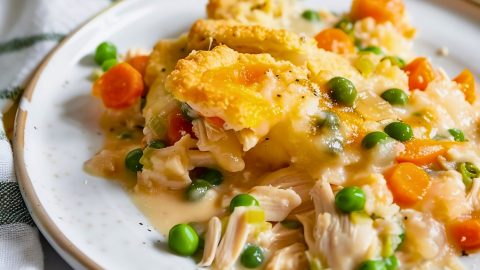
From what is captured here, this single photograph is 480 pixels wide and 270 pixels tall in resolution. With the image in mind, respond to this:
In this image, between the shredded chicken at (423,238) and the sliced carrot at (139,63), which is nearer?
the shredded chicken at (423,238)

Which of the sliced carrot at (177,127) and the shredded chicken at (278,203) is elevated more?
the sliced carrot at (177,127)

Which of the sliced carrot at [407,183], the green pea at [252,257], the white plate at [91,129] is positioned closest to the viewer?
the green pea at [252,257]

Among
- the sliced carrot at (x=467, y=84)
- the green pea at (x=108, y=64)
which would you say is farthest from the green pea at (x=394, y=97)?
the green pea at (x=108, y=64)

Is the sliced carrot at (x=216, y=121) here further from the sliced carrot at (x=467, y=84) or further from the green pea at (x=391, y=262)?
the sliced carrot at (x=467, y=84)

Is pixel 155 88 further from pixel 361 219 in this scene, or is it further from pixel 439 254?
pixel 439 254

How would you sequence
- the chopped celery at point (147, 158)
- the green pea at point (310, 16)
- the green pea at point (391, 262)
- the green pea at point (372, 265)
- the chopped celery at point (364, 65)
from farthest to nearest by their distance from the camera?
the green pea at point (310, 16) < the chopped celery at point (364, 65) < the chopped celery at point (147, 158) < the green pea at point (391, 262) < the green pea at point (372, 265)

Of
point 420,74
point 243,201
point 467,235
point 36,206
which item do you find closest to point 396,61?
point 420,74

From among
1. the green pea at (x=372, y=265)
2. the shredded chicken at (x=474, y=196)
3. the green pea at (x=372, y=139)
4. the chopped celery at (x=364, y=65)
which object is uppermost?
the chopped celery at (x=364, y=65)

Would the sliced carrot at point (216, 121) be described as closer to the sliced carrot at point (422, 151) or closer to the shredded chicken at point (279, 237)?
the shredded chicken at point (279, 237)
